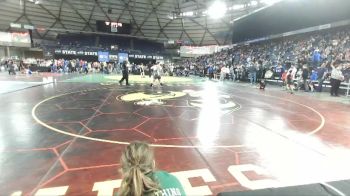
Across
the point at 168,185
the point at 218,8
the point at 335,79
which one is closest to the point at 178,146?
the point at 168,185

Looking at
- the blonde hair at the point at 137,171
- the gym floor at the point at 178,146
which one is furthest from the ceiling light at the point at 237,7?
the blonde hair at the point at 137,171

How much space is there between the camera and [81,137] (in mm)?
5457

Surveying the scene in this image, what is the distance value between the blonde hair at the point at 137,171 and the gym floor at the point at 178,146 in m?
1.71

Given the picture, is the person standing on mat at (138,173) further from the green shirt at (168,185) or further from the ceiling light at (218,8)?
the ceiling light at (218,8)

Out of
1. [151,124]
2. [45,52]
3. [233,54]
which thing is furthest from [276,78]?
[45,52]

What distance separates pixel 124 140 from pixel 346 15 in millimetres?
23590

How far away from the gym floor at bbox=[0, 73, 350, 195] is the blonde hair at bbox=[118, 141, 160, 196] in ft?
5.63

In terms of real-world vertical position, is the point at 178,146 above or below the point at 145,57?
below

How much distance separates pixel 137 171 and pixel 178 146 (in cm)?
333

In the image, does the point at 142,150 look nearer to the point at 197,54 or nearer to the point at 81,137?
the point at 81,137

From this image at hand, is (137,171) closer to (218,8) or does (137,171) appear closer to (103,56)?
(218,8)

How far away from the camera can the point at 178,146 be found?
16.4 ft

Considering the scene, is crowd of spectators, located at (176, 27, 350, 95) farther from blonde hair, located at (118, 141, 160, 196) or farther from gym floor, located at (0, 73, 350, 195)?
blonde hair, located at (118, 141, 160, 196)

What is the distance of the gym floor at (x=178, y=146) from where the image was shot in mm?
3580
